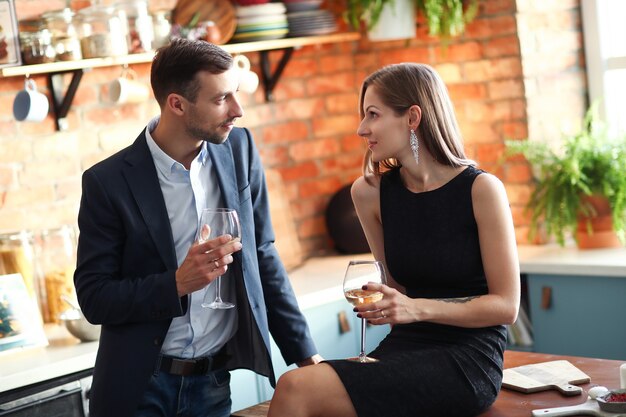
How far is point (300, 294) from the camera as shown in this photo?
369 centimetres

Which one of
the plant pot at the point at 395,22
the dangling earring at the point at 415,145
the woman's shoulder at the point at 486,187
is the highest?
the plant pot at the point at 395,22

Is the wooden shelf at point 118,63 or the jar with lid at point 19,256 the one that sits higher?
the wooden shelf at point 118,63

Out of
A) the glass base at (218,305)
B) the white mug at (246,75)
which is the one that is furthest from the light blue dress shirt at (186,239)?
the white mug at (246,75)

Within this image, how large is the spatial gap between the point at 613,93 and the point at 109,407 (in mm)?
2717

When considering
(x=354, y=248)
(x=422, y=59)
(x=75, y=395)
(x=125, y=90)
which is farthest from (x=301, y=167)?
(x=75, y=395)

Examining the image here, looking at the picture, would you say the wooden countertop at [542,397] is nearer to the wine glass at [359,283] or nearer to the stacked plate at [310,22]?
the wine glass at [359,283]

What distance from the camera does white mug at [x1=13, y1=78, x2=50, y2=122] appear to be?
11.1ft

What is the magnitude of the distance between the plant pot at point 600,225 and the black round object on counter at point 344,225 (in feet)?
3.14

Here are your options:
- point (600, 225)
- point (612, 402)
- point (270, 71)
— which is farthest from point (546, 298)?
point (612, 402)

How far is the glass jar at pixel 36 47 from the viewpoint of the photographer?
3406 mm

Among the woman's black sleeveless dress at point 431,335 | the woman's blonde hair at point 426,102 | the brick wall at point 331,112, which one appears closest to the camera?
the woman's black sleeveless dress at point 431,335

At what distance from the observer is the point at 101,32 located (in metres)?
3.56

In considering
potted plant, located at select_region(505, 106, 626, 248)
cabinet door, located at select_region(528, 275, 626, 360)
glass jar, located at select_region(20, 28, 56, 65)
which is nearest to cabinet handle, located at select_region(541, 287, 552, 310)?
cabinet door, located at select_region(528, 275, 626, 360)

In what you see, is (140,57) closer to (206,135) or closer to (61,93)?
(61,93)
